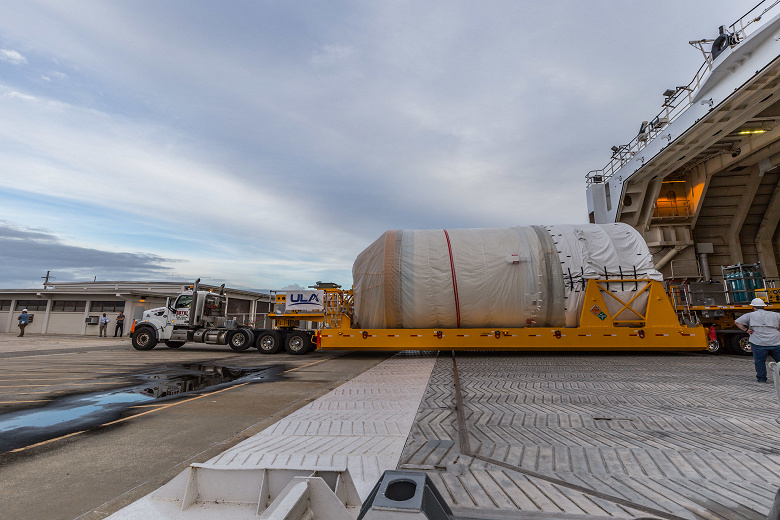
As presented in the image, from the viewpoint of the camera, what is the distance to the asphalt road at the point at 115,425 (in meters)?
2.71

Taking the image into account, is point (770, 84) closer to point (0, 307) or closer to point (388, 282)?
point (388, 282)

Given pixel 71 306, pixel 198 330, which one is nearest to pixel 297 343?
pixel 198 330

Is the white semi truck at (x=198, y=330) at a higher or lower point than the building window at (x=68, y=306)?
lower

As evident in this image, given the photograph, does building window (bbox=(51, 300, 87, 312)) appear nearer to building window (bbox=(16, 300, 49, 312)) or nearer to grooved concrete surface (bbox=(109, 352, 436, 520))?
building window (bbox=(16, 300, 49, 312))

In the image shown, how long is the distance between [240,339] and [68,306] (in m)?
21.6

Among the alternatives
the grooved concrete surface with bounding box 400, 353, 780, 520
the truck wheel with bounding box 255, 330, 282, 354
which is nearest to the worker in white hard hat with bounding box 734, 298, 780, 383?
the grooved concrete surface with bounding box 400, 353, 780, 520

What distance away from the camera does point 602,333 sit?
10.4 meters

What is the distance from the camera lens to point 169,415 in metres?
4.86

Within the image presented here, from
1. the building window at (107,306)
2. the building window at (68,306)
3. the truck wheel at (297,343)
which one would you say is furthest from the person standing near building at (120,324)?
the truck wheel at (297,343)

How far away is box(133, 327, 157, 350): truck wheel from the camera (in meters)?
15.0

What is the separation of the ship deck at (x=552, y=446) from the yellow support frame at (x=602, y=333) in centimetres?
372

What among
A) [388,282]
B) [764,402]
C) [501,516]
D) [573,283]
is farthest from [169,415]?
[573,283]

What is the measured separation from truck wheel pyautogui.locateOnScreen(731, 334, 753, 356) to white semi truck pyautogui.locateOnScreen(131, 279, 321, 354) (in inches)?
573

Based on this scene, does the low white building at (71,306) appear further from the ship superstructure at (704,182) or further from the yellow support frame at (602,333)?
the ship superstructure at (704,182)
